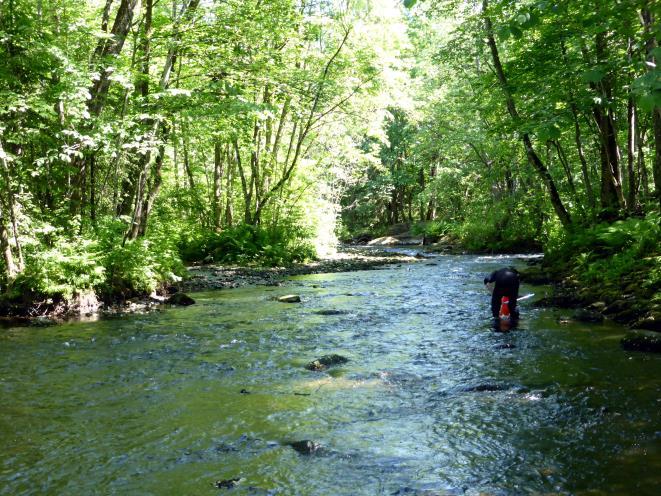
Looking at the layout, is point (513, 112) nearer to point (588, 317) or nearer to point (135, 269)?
point (588, 317)

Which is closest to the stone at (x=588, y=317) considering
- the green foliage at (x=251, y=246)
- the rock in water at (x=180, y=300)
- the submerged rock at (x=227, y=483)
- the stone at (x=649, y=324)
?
the stone at (x=649, y=324)

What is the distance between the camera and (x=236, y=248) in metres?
22.5

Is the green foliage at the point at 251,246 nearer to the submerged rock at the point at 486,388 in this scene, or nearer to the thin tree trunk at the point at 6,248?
the thin tree trunk at the point at 6,248

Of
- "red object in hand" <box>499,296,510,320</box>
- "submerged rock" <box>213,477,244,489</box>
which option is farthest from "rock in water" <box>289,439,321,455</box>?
"red object in hand" <box>499,296,510,320</box>

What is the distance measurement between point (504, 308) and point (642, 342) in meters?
2.92

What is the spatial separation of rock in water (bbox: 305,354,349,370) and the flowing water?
0.12 m

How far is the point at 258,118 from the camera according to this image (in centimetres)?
1911

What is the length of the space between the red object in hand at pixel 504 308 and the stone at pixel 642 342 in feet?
8.28

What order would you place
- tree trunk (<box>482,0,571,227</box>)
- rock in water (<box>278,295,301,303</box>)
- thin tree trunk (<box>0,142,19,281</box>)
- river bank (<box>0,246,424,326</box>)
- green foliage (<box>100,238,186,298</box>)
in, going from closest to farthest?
thin tree trunk (<box>0,142,19,281</box>)
river bank (<box>0,246,424,326</box>)
green foliage (<box>100,238,186,298</box>)
rock in water (<box>278,295,301,303</box>)
tree trunk (<box>482,0,571,227</box>)

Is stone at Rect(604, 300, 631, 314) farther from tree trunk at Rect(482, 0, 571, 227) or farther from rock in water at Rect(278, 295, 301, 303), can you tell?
tree trunk at Rect(482, 0, 571, 227)

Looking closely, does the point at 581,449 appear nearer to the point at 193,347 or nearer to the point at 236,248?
the point at 193,347

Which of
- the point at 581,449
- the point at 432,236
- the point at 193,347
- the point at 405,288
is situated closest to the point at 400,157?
the point at 432,236

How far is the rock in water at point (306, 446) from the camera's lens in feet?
15.7

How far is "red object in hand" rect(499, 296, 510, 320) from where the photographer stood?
10.4 m
